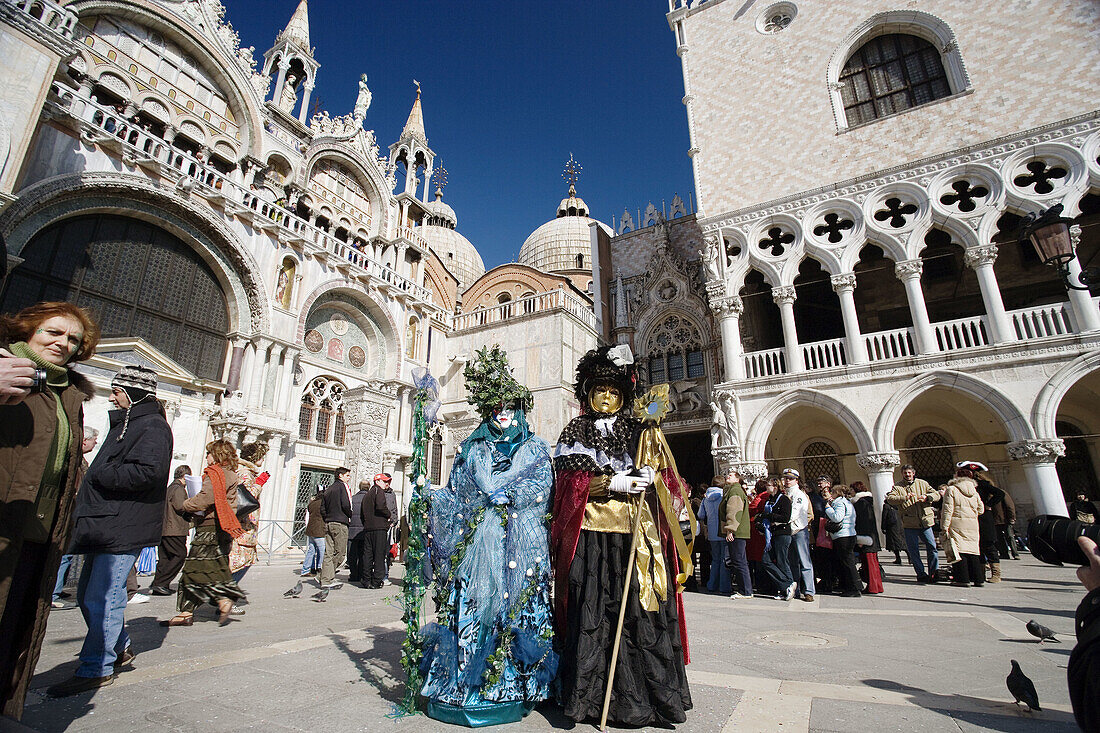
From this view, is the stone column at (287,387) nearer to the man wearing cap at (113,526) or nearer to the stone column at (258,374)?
the stone column at (258,374)

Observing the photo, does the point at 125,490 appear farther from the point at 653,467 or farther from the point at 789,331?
the point at 789,331

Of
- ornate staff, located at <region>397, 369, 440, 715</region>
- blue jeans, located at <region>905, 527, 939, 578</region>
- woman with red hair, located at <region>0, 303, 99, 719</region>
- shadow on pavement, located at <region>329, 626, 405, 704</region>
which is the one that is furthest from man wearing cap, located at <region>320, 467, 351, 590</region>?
blue jeans, located at <region>905, 527, 939, 578</region>

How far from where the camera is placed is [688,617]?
233 inches

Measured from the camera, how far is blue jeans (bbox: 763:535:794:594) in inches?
295

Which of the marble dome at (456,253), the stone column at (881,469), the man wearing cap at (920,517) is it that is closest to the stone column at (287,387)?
the man wearing cap at (920,517)

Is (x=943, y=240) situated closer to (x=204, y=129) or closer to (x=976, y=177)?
(x=976, y=177)

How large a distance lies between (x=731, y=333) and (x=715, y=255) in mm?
2502

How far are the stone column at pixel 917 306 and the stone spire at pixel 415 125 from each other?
939 inches

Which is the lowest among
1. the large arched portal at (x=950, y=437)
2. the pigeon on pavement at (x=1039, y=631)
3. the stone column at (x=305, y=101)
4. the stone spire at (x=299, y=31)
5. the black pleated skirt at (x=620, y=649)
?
the pigeon on pavement at (x=1039, y=631)

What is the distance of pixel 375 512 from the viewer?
326 inches

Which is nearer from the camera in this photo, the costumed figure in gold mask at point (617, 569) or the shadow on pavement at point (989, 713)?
the shadow on pavement at point (989, 713)

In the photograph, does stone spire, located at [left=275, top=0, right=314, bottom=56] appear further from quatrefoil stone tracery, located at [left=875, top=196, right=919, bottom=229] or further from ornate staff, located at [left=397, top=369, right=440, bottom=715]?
ornate staff, located at [left=397, top=369, right=440, bottom=715]

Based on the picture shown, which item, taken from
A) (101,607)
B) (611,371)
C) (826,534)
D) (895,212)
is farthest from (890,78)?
(101,607)

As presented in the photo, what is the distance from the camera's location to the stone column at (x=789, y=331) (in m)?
13.9
